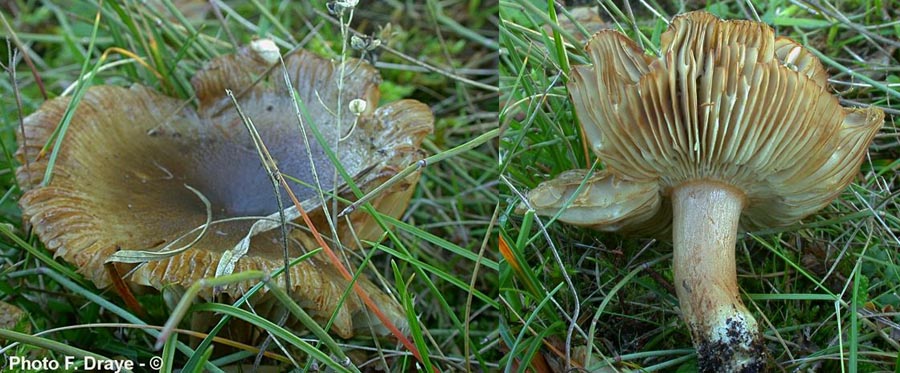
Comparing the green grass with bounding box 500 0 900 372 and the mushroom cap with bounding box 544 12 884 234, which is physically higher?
the mushroom cap with bounding box 544 12 884 234

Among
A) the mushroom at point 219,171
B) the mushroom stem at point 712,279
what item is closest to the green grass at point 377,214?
the mushroom at point 219,171

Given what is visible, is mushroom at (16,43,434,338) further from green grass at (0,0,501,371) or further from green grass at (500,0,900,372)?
green grass at (500,0,900,372)

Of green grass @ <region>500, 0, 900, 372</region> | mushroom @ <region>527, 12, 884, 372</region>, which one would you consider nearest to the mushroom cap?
mushroom @ <region>527, 12, 884, 372</region>

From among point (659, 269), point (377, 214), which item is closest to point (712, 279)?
→ point (659, 269)

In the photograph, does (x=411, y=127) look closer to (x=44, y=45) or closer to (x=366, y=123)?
(x=366, y=123)

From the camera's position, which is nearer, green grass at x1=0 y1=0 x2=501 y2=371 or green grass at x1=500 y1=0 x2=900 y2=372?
green grass at x1=500 y1=0 x2=900 y2=372

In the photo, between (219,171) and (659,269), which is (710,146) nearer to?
(659,269)

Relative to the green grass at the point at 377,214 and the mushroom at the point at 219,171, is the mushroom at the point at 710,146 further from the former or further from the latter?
the mushroom at the point at 219,171
